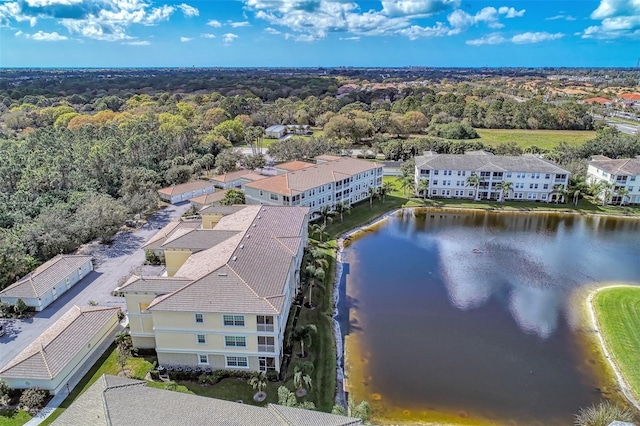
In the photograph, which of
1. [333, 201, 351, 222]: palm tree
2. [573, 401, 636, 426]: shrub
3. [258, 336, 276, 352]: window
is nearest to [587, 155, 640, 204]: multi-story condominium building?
[333, 201, 351, 222]: palm tree

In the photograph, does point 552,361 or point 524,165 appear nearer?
point 552,361

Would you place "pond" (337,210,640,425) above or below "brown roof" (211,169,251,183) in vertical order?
below

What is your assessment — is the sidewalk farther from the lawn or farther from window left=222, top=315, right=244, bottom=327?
the lawn

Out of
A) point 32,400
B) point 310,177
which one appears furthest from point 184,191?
point 32,400

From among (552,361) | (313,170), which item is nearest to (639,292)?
(552,361)

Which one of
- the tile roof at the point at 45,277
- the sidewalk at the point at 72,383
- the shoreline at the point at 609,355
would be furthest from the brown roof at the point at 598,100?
the sidewalk at the point at 72,383

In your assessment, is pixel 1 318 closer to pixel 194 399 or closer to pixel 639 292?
pixel 194 399
